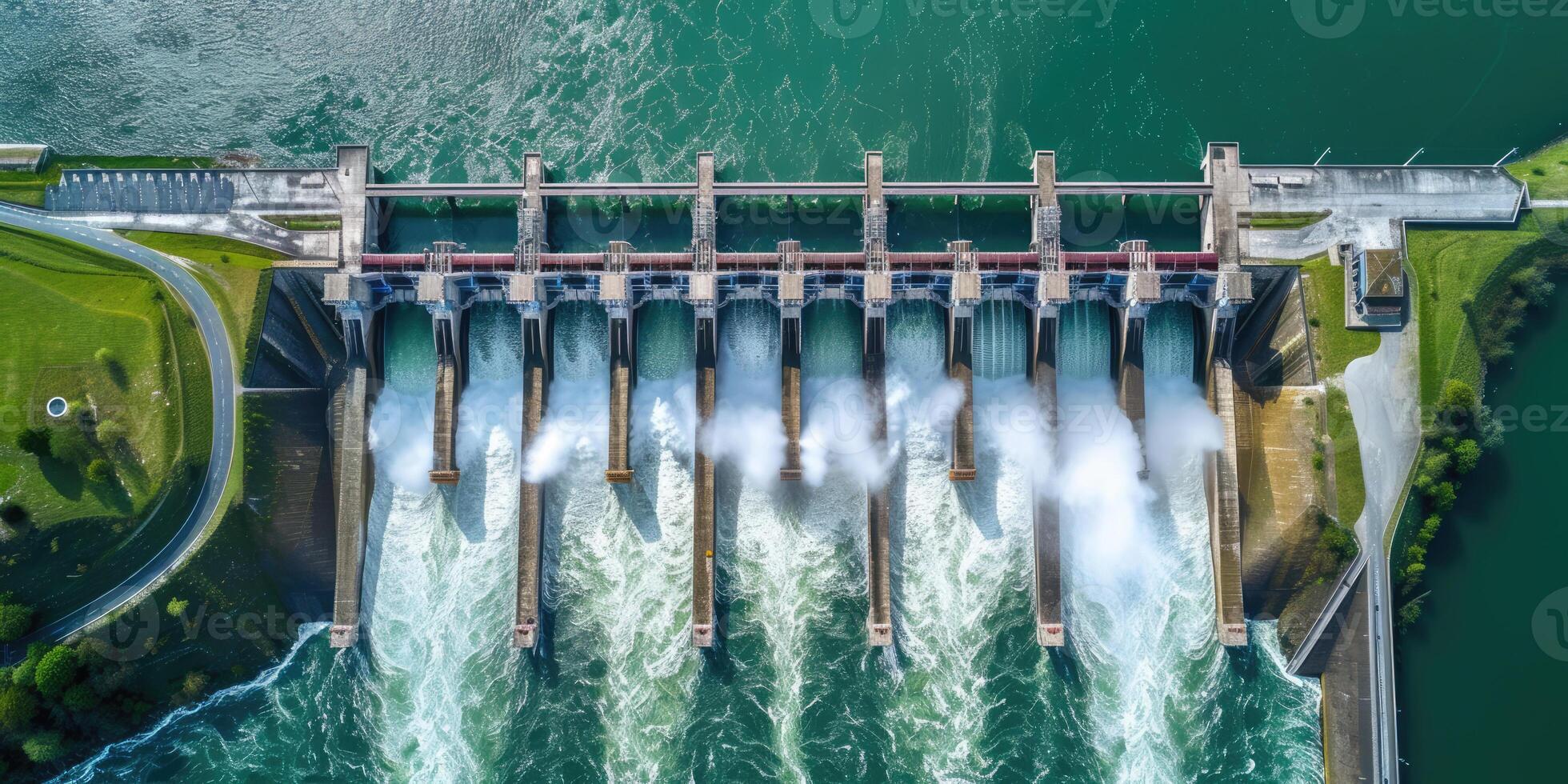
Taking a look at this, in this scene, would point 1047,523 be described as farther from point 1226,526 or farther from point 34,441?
point 34,441

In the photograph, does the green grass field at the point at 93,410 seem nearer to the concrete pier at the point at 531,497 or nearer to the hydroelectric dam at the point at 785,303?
the hydroelectric dam at the point at 785,303

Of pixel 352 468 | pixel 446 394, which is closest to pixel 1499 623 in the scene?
pixel 446 394

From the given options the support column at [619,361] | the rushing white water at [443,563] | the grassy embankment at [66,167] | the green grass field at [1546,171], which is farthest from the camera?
the green grass field at [1546,171]

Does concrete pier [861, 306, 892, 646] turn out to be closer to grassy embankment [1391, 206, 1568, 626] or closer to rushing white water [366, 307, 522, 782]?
rushing white water [366, 307, 522, 782]

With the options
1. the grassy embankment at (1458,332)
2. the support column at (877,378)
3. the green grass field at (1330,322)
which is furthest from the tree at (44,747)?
the grassy embankment at (1458,332)

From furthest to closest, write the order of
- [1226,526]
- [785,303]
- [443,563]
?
[443,563], [785,303], [1226,526]

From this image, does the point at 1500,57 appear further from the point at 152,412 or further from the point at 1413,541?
the point at 152,412
